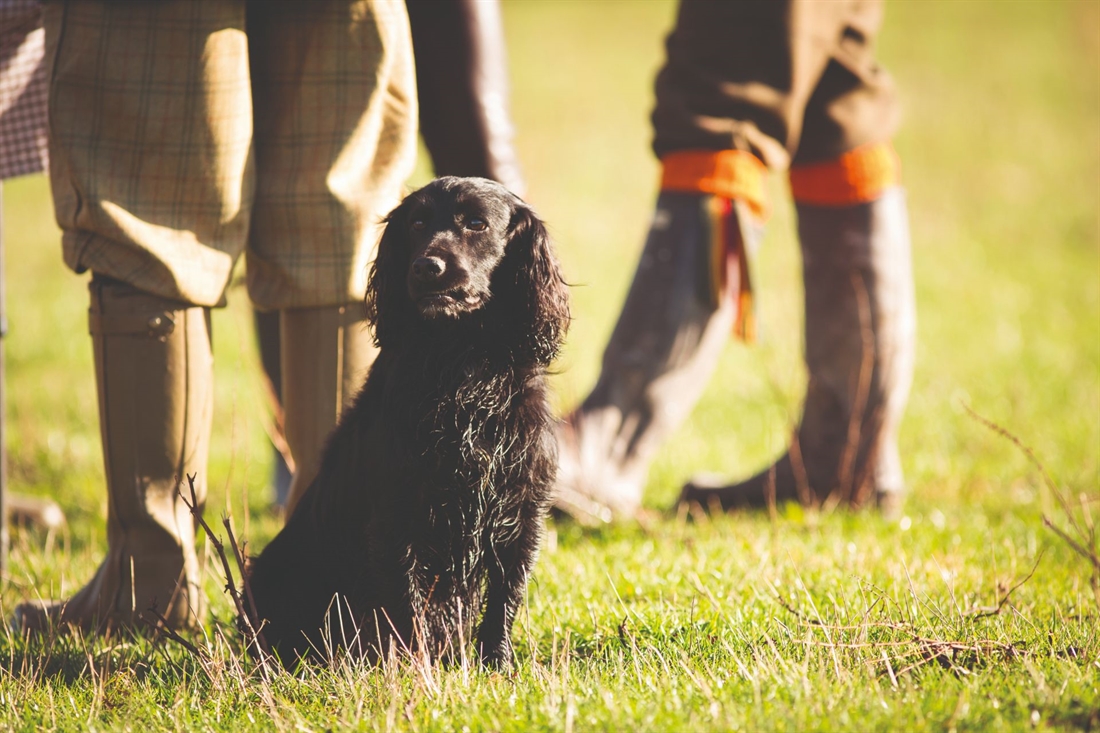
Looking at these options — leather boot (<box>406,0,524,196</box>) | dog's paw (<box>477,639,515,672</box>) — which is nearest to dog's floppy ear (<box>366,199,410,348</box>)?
dog's paw (<box>477,639,515,672</box>)

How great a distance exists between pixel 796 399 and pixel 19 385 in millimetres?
4698

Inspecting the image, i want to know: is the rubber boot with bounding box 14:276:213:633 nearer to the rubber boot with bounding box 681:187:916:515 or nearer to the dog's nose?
the dog's nose

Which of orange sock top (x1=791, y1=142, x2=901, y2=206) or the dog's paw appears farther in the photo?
orange sock top (x1=791, y1=142, x2=901, y2=206)

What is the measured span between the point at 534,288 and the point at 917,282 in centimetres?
773

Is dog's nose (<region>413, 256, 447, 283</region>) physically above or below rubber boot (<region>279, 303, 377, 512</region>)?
above

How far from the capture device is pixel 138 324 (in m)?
2.62

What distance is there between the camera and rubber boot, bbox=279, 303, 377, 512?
111 inches

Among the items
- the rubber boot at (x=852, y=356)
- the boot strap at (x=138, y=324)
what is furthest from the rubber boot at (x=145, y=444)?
the rubber boot at (x=852, y=356)

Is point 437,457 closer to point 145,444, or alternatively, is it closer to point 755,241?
point 145,444

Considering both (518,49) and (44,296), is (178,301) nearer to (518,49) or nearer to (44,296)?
(44,296)

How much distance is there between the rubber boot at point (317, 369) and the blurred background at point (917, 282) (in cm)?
19

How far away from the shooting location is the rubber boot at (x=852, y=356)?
12.3 feet

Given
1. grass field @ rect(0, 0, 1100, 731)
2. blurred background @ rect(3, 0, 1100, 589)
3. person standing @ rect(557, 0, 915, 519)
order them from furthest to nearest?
blurred background @ rect(3, 0, 1100, 589)
person standing @ rect(557, 0, 915, 519)
grass field @ rect(0, 0, 1100, 731)

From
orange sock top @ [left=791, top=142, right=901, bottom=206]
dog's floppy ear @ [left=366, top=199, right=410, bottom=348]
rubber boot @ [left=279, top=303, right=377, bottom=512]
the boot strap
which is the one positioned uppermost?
orange sock top @ [left=791, top=142, right=901, bottom=206]
